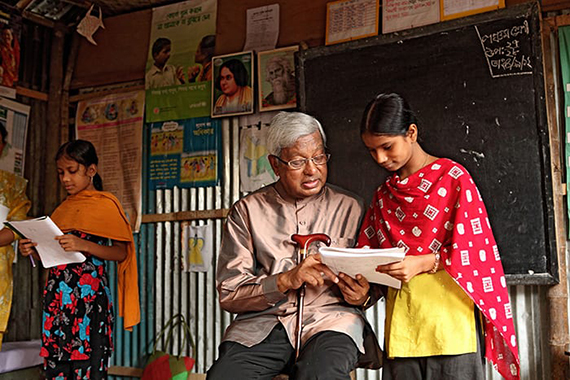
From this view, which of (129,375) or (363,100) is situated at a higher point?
(363,100)

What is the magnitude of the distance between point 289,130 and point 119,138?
2777mm

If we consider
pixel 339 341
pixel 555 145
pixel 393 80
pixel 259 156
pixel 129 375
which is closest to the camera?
pixel 339 341

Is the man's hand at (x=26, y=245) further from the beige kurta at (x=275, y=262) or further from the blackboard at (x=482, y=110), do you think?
the blackboard at (x=482, y=110)

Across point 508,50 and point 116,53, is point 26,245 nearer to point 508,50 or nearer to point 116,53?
point 116,53

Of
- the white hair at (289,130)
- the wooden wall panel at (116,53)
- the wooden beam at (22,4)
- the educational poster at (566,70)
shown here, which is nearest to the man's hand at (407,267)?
the white hair at (289,130)

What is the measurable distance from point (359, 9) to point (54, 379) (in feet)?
9.13

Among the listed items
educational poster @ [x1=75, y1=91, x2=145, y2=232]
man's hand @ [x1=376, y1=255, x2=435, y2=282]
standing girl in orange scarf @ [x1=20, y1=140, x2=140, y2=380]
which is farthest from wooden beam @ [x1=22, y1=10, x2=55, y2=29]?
man's hand @ [x1=376, y1=255, x2=435, y2=282]

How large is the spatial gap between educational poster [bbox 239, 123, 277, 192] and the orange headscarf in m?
0.93

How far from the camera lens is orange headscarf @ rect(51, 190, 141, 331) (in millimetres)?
3615

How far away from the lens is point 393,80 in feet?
12.2

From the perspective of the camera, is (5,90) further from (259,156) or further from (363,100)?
(363,100)

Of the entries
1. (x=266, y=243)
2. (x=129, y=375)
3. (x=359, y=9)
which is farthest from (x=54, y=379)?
(x=359, y=9)

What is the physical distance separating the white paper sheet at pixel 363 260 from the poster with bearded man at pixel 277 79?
84.9 inches

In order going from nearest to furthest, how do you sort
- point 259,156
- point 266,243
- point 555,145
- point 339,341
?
point 339,341 < point 266,243 < point 555,145 < point 259,156
